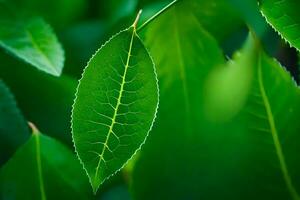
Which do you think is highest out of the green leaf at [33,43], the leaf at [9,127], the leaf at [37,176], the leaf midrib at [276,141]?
the green leaf at [33,43]

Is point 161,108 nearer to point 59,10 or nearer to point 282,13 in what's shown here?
point 282,13

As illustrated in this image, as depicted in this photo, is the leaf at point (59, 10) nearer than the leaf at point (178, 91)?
No

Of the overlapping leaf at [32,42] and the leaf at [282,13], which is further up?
the overlapping leaf at [32,42]

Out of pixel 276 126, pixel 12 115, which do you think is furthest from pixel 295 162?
pixel 12 115

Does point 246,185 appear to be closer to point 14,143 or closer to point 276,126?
point 276,126

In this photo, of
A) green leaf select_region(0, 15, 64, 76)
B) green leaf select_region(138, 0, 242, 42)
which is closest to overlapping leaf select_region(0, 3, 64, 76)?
green leaf select_region(0, 15, 64, 76)

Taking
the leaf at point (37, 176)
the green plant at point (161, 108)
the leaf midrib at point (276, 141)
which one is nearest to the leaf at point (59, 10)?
the green plant at point (161, 108)

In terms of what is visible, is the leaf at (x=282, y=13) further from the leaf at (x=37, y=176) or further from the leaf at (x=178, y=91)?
the leaf at (x=37, y=176)
